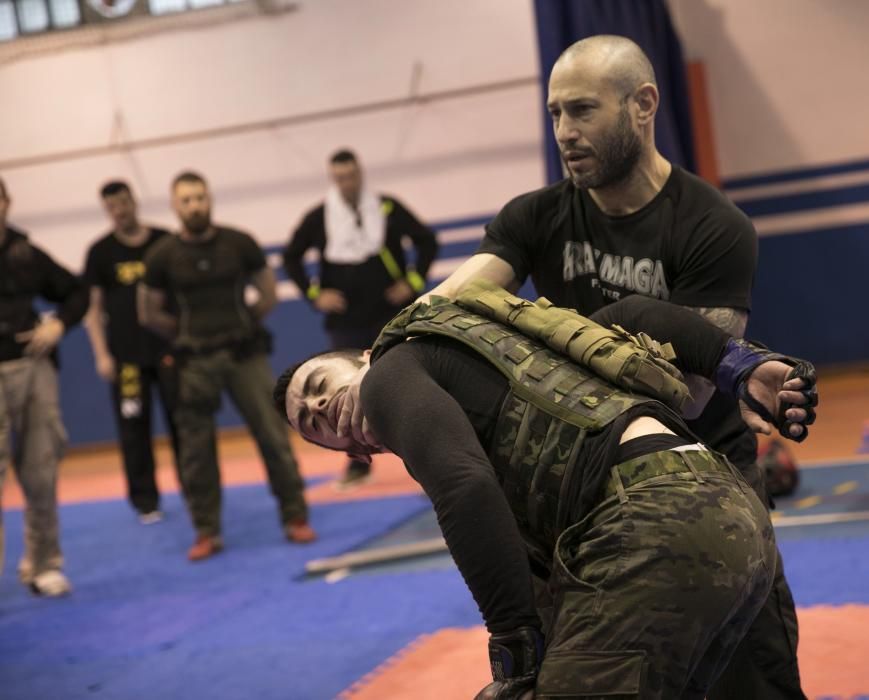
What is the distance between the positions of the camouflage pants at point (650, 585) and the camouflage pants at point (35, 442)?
4696mm

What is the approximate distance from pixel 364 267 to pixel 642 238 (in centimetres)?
517

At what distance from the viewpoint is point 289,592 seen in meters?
5.87

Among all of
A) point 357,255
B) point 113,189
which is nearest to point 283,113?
point 357,255

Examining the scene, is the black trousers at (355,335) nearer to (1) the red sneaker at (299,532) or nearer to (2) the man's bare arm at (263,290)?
(2) the man's bare arm at (263,290)

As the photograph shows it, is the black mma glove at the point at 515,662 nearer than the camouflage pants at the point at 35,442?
Yes

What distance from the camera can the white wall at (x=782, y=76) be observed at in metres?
10.4

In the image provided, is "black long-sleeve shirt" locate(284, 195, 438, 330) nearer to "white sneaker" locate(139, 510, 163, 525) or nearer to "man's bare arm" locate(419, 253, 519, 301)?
"white sneaker" locate(139, 510, 163, 525)

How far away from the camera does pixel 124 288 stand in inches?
314

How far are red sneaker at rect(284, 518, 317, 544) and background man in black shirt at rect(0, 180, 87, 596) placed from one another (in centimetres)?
126

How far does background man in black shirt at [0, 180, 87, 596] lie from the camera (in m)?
6.16

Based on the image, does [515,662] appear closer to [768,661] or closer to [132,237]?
[768,661]

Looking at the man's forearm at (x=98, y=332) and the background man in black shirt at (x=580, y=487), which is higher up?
the background man in black shirt at (x=580, y=487)

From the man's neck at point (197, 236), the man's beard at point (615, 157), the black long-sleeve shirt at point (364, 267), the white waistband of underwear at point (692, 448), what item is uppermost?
the man's beard at point (615, 157)

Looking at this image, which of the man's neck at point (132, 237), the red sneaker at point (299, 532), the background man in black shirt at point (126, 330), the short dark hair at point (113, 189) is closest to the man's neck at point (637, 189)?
the red sneaker at point (299, 532)
